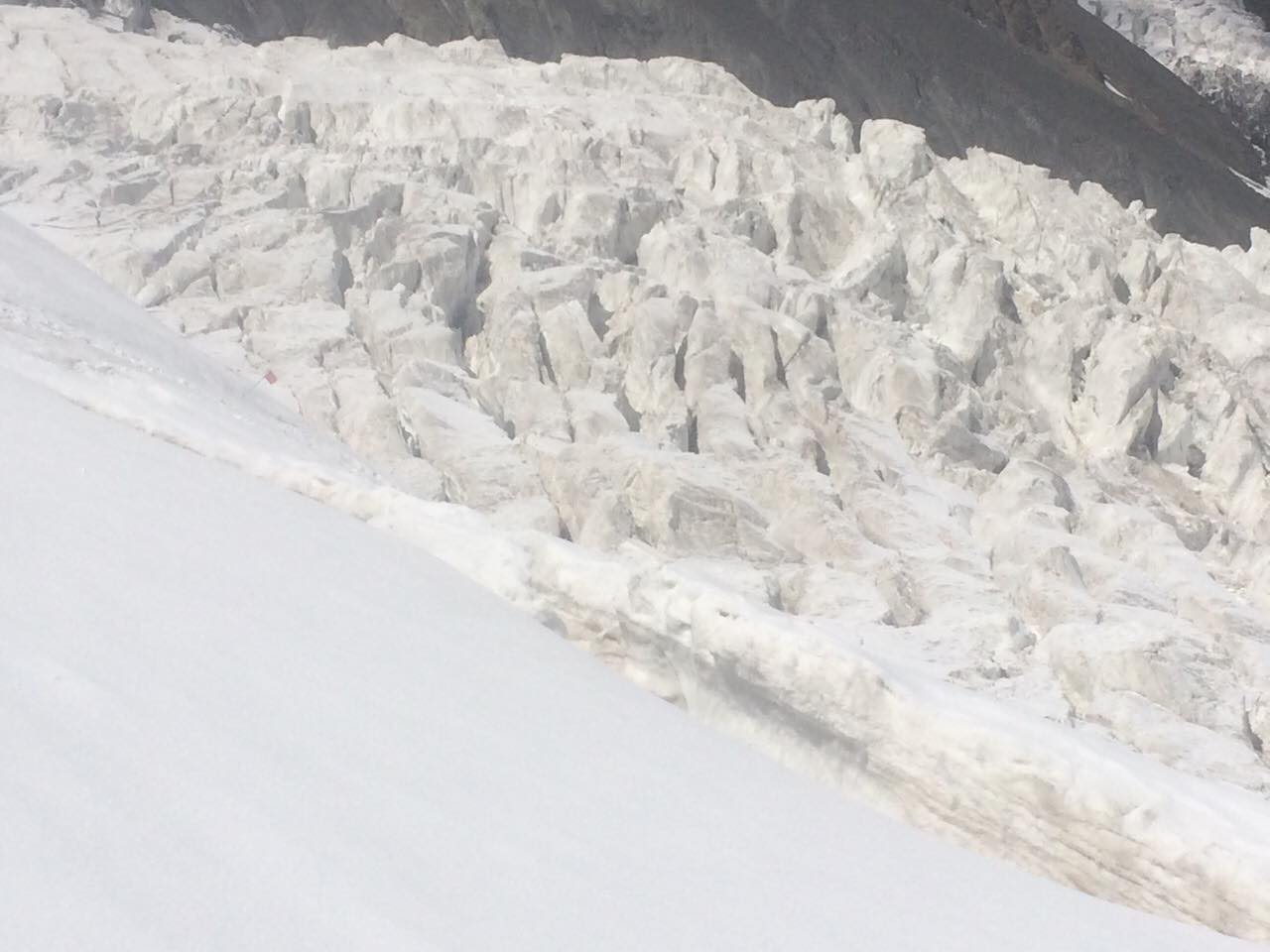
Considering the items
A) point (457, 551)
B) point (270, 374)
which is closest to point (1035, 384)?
point (270, 374)

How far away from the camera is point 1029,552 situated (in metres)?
15.5

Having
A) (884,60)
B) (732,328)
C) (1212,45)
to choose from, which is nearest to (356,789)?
(732,328)

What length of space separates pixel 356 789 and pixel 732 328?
16385mm

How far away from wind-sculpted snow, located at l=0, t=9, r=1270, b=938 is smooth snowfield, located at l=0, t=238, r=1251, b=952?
700cm

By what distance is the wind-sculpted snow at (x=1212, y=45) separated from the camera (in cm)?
3822

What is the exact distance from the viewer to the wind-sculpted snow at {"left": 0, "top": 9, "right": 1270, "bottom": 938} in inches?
584

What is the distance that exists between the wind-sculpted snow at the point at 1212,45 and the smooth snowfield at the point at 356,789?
1516 inches

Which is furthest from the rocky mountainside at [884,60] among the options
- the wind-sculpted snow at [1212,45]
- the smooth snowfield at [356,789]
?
the smooth snowfield at [356,789]

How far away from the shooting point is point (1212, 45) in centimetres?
4072

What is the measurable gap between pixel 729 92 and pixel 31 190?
12362 millimetres

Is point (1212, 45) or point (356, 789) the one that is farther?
point (1212, 45)

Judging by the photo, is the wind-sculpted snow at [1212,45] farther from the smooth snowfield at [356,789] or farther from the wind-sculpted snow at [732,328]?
the smooth snowfield at [356,789]

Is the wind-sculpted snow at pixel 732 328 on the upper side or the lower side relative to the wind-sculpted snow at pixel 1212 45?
lower

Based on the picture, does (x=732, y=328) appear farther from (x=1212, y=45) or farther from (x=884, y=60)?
(x=1212, y=45)
